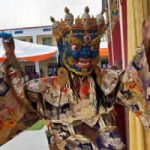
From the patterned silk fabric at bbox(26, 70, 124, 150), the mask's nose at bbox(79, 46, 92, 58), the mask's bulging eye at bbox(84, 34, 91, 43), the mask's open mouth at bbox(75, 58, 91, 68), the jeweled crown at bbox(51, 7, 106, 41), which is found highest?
the jeweled crown at bbox(51, 7, 106, 41)

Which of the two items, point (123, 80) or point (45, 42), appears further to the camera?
point (45, 42)

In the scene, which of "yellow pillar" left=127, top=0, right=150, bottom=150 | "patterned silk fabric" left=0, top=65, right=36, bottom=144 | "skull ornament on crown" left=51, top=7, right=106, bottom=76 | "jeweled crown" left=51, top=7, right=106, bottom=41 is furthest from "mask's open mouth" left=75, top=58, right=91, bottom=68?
"yellow pillar" left=127, top=0, right=150, bottom=150

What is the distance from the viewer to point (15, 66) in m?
1.69

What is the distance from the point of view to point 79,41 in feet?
5.45

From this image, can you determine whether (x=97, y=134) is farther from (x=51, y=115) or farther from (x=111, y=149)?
(x=51, y=115)

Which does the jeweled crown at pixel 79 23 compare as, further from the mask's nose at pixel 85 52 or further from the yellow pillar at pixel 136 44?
the yellow pillar at pixel 136 44

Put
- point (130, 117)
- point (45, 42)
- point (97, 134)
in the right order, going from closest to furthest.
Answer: point (97, 134) < point (130, 117) < point (45, 42)

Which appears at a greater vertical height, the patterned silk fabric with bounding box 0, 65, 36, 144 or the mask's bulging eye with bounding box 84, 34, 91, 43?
the mask's bulging eye with bounding box 84, 34, 91, 43

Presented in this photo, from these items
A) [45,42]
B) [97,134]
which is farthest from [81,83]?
[45,42]

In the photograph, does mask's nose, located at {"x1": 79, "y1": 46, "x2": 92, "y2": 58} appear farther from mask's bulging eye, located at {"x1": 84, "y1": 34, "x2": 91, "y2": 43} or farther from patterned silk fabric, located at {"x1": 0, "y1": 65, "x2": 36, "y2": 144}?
patterned silk fabric, located at {"x1": 0, "y1": 65, "x2": 36, "y2": 144}

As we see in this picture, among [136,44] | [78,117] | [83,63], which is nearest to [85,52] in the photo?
[83,63]

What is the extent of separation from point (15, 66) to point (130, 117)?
3.06 ft

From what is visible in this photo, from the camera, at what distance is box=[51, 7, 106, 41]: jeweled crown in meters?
1.68

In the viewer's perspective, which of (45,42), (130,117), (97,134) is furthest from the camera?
(45,42)
